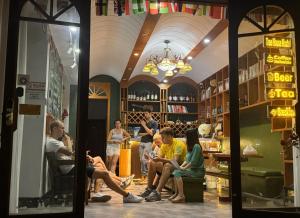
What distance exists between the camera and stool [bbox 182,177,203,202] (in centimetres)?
556

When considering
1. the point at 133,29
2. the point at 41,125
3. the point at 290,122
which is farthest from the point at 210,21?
the point at 41,125

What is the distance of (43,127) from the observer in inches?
187

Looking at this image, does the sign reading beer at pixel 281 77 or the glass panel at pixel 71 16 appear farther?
the sign reading beer at pixel 281 77

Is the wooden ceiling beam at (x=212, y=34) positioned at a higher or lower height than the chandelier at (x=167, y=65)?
higher

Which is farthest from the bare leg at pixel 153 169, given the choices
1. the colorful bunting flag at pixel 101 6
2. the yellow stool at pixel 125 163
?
the yellow stool at pixel 125 163

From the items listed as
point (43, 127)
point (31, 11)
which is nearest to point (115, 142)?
point (43, 127)

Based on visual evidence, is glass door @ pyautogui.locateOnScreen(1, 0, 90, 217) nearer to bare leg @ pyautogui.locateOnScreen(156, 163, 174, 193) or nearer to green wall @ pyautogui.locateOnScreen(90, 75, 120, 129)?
bare leg @ pyautogui.locateOnScreen(156, 163, 174, 193)

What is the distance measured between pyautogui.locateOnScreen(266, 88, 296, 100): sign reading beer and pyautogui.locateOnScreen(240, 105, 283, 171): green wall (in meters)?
1.28

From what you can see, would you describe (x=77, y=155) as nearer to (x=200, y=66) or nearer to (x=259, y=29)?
(x=259, y=29)

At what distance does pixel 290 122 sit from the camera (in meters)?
5.05

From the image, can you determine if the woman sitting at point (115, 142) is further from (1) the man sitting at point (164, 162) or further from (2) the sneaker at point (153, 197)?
(2) the sneaker at point (153, 197)

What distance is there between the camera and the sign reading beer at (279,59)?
4.48 m

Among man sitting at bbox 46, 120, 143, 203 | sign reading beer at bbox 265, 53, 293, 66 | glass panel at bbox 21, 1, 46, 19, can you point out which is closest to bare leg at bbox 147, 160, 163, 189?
man sitting at bbox 46, 120, 143, 203

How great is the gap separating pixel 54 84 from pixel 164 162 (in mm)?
2198
